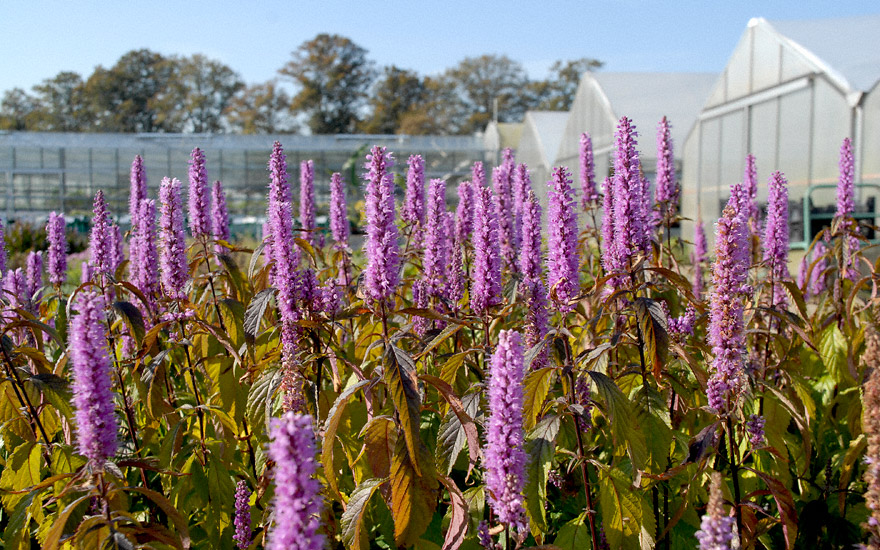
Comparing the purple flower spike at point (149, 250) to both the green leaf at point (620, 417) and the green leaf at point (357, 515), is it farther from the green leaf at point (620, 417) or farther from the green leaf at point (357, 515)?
the green leaf at point (620, 417)

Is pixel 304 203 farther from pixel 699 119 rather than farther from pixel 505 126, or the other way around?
pixel 505 126

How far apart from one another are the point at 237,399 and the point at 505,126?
37.0 meters

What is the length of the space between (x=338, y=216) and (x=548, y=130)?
27.0 meters

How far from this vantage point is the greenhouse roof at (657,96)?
22.9m

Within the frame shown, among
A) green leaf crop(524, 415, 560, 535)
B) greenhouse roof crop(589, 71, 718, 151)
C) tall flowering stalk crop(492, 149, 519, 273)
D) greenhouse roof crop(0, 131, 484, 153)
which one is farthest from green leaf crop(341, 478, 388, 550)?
greenhouse roof crop(0, 131, 484, 153)

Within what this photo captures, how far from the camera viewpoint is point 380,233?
2113mm

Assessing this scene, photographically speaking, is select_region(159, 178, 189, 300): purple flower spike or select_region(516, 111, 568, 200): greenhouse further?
select_region(516, 111, 568, 200): greenhouse

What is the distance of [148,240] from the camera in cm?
311

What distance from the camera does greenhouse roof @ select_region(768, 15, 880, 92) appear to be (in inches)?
472

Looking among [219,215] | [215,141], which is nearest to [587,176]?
[219,215]

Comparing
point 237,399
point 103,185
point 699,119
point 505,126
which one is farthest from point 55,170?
point 237,399

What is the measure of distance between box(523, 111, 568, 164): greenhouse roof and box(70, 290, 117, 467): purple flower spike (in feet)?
90.2

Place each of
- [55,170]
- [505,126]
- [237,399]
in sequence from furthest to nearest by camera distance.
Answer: [505,126] → [55,170] → [237,399]

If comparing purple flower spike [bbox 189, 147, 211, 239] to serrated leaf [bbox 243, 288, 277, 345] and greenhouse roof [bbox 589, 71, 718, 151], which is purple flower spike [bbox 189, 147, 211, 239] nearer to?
serrated leaf [bbox 243, 288, 277, 345]
